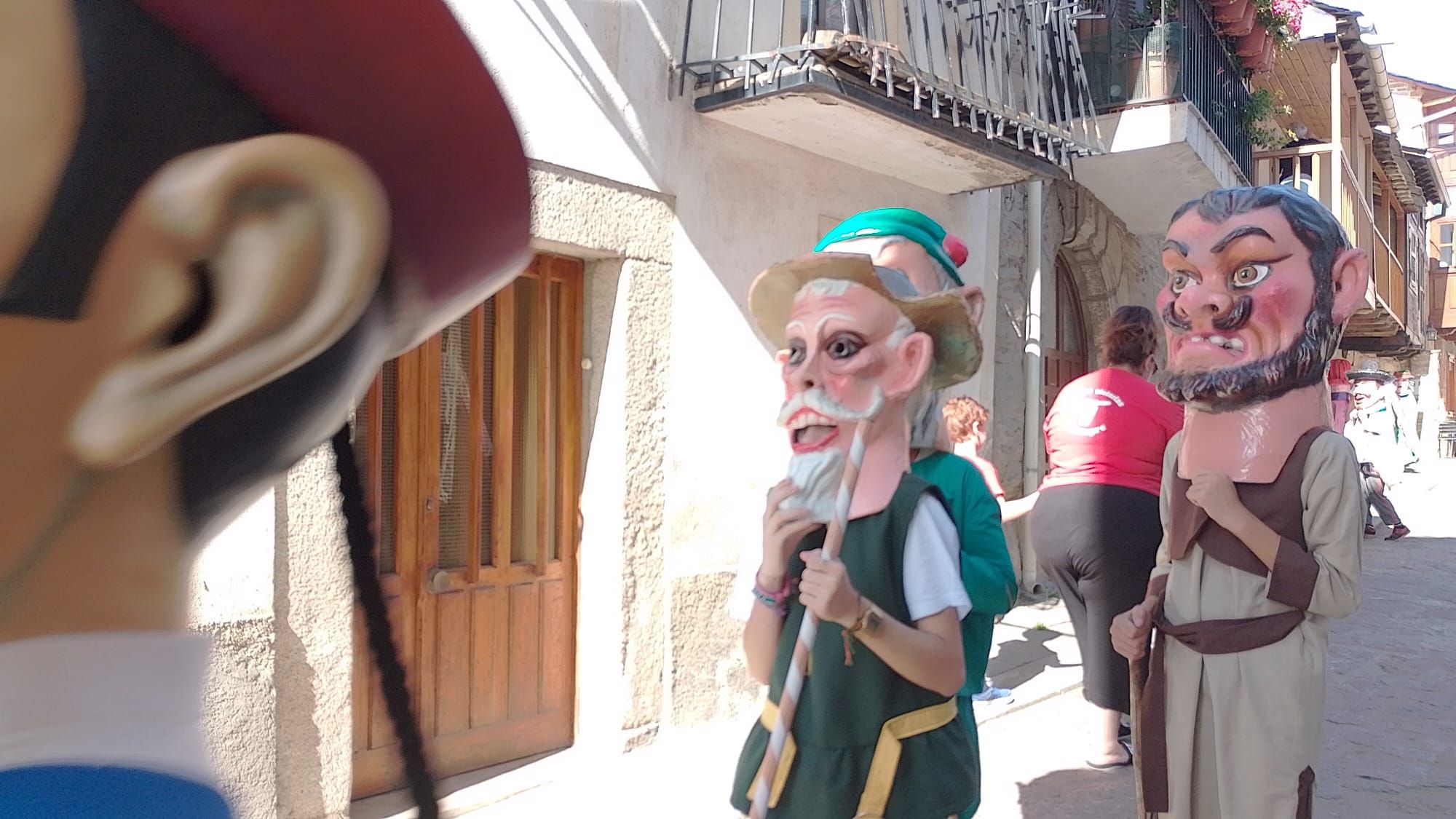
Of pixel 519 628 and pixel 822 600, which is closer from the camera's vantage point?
Result: pixel 822 600

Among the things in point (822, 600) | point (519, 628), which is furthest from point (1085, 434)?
point (822, 600)

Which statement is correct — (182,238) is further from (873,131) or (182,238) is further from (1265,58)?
(1265,58)

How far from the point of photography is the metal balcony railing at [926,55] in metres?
4.66

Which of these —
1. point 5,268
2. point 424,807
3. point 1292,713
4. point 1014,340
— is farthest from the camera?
point 1014,340

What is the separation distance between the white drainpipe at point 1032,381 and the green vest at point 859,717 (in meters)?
5.67

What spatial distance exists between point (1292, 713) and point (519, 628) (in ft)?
9.25

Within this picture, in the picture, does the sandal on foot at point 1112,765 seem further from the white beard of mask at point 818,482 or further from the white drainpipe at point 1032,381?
the white drainpipe at point 1032,381

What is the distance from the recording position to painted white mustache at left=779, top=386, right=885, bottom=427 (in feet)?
6.28

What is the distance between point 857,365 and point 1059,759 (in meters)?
3.06

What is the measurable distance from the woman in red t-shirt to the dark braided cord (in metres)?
3.55

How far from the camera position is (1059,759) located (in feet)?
14.3

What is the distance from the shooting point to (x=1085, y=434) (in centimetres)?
404

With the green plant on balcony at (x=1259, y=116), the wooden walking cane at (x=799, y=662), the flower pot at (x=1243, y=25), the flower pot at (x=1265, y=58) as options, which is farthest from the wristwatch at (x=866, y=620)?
the green plant on balcony at (x=1259, y=116)

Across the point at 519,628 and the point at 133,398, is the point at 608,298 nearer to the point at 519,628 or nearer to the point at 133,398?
the point at 519,628
